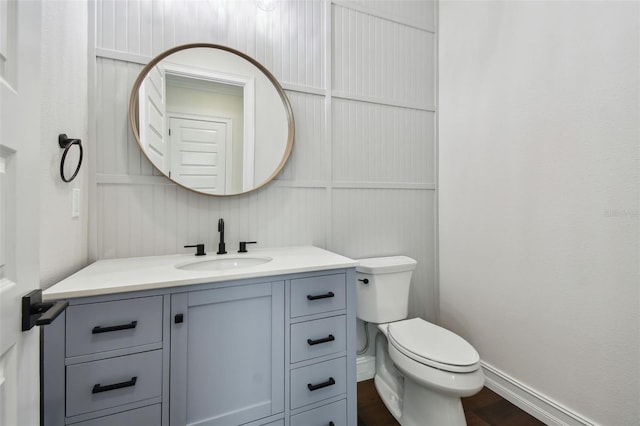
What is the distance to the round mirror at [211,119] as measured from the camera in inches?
58.1

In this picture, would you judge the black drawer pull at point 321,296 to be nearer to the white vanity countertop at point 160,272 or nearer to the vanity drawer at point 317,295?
the vanity drawer at point 317,295

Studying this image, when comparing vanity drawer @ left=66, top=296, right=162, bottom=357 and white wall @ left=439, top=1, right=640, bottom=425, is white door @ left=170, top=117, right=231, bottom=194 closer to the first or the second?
vanity drawer @ left=66, top=296, right=162, bottom=357

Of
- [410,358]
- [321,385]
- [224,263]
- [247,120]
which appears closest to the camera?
[321,385]

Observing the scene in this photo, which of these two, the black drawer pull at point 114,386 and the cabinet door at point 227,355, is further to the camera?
the cabinet door at point 227,355

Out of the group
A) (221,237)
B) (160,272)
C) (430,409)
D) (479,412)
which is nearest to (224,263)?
(221,237)

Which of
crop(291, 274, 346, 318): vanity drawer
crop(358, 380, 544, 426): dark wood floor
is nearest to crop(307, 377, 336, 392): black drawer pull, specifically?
crop(291, 274, 346, 318): vanity drawer

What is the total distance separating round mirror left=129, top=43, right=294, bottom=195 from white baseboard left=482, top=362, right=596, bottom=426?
6.03ft

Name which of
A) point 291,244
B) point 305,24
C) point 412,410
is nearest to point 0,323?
point 291,244

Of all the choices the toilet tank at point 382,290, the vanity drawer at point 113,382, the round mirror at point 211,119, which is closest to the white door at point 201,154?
the round mirror at point 211,119

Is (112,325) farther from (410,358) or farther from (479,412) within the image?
(479,412)

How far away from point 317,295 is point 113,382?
30.9 inches

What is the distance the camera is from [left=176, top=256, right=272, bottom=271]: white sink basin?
1.46 metres

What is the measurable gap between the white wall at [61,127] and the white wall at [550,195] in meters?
2.17

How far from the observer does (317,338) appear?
128 cm
